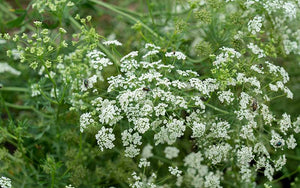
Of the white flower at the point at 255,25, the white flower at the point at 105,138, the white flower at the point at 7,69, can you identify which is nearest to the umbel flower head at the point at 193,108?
the white flower at the point at 105,138

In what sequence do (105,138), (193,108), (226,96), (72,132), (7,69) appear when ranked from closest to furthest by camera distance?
1. (105,138)
2. (226,96)
3. (193,108)
4. (72,132)
5. (7,69)

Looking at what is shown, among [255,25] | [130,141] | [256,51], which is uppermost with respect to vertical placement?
[255,25]

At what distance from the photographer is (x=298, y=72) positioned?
12.3 feet

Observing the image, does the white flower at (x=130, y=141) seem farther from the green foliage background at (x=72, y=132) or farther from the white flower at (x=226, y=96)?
the white flower at (x=226, y=96)

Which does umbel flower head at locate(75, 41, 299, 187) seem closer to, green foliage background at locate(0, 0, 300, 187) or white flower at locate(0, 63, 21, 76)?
green foliage background at locate(0, 0, 300, 187)

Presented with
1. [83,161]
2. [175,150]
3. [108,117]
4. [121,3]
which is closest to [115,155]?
[83,161]

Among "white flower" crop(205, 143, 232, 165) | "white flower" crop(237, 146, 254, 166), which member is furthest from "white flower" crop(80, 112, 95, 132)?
"white flower" crop(237, 146, 254, 166)

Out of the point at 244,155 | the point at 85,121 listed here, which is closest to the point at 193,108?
the point at 244,155

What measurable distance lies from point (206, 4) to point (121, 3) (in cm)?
270

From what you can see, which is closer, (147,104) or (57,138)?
(147,104)

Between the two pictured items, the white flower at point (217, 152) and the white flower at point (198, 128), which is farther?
the white flower at point (217, 152)

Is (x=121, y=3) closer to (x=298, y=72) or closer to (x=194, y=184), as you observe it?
(x=298, y=72)

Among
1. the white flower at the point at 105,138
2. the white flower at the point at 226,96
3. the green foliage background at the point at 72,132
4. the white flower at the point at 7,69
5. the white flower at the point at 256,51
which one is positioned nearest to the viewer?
the white flower at the point at 105,138

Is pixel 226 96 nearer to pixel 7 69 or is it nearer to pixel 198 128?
pixel 198 128
